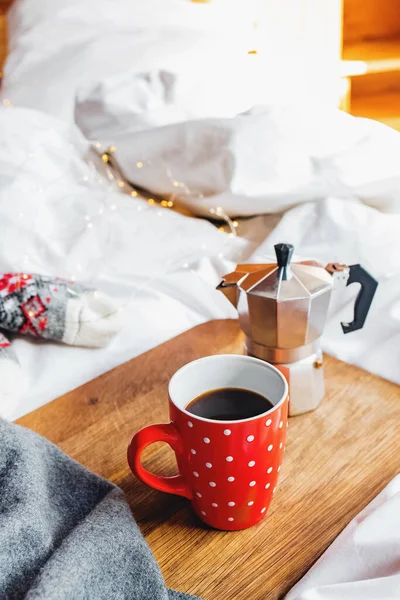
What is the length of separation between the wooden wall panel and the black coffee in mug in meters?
1.98

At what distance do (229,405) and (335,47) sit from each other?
4.68ft

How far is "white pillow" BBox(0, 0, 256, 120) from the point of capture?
3.61 feet

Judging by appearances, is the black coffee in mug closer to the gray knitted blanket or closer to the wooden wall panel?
the gray knitted blanket

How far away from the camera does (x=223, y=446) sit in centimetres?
38

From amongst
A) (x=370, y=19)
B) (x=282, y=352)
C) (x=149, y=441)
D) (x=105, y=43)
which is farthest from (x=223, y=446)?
(x=370, y=19)

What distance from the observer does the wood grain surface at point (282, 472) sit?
40 centimetres

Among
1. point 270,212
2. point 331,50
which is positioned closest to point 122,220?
point 270,212

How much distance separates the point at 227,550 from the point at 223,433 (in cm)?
10

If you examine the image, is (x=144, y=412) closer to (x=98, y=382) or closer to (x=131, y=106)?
(x=98, y=382)

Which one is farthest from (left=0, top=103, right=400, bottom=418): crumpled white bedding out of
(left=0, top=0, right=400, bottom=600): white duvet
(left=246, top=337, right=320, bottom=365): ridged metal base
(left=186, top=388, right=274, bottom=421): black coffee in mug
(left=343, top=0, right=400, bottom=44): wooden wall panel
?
(left=343, top=0, right=400, bottom=44): wooden wall panel

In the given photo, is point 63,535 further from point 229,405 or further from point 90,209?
point 90,209

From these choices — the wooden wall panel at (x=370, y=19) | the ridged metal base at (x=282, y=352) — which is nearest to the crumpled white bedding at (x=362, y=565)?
the ridged metal base at (x=282, y=352)

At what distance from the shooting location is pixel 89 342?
68 centimetres

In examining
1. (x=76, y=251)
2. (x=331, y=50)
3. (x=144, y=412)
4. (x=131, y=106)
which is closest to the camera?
(x=144, y=412)
